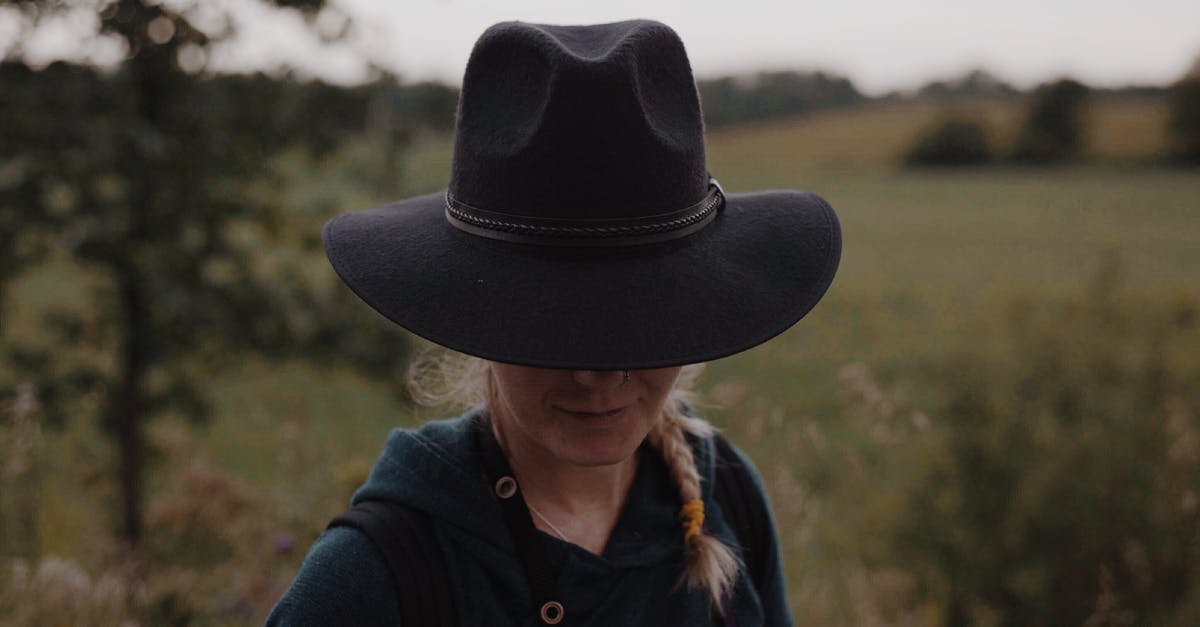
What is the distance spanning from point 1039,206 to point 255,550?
35.9 meters

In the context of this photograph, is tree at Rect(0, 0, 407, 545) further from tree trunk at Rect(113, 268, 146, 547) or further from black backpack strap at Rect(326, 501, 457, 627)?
black backpack strap at Rect(326, 501, 457, 627)

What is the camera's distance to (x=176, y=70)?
3.25 meters

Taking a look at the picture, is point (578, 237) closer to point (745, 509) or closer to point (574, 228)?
point (574, 228)

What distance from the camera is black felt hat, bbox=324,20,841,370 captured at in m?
1.21

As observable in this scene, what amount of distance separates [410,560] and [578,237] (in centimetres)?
49

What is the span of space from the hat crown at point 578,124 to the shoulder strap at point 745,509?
0.58 metres

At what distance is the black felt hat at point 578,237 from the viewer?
1209 mm

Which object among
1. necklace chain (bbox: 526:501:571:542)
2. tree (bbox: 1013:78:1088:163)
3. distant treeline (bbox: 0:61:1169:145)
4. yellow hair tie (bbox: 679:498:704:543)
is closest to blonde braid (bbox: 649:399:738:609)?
yellow hair tie (bbox: 679:498:704:543)

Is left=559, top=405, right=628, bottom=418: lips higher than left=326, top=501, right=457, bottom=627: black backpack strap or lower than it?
higher

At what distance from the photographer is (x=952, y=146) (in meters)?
57.0

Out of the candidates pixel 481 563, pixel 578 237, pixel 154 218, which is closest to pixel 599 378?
pixel 578 237

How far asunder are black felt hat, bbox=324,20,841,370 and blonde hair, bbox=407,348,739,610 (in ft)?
1.01

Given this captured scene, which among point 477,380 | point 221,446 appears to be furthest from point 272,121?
point 221,446

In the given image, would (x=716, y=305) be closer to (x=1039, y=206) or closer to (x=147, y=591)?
(x=147, y=591)
